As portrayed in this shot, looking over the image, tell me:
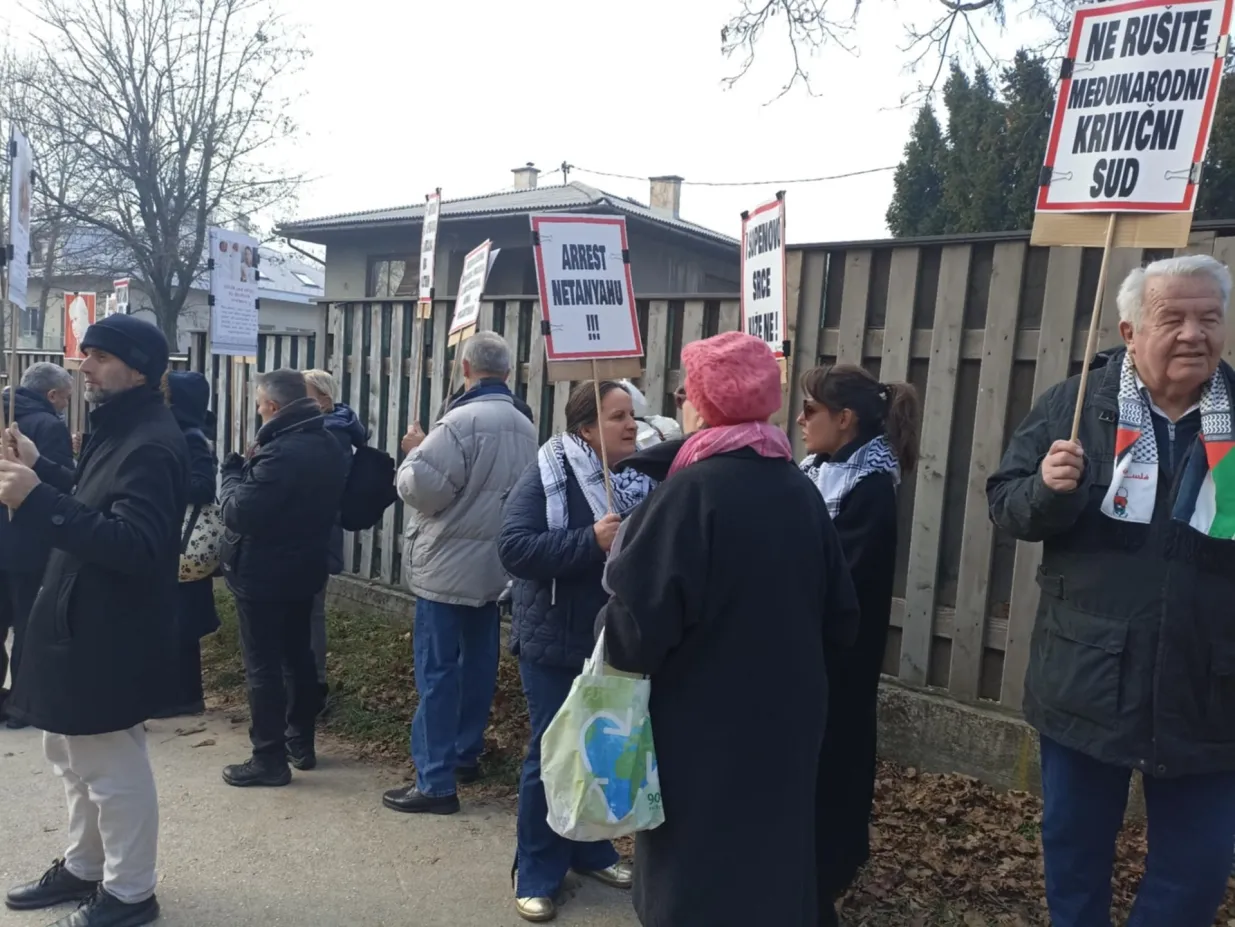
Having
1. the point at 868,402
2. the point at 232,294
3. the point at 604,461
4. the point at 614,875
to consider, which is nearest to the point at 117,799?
the point at 614,875

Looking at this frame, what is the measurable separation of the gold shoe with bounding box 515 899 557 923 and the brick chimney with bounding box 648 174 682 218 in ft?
70.3

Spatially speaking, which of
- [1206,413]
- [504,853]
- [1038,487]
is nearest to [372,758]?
[504,853]

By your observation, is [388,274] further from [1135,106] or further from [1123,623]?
[1123,623]

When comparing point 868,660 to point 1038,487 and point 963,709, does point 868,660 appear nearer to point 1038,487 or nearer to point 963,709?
point 1038,487

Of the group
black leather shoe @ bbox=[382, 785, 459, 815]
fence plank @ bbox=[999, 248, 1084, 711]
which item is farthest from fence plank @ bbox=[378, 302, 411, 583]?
fence plank @ bbox=[999, 248, 1084, 711]

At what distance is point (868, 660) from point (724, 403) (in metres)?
1.16

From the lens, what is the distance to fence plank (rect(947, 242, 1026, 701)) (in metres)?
4.53

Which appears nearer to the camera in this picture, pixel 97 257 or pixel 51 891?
pixel 51 891

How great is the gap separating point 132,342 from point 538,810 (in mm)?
2103

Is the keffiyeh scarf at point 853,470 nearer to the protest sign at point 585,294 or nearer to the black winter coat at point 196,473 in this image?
the protest sign at point 585,294

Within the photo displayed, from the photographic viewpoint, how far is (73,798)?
3479 mm

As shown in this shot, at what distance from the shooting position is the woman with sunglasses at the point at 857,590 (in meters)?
3.11

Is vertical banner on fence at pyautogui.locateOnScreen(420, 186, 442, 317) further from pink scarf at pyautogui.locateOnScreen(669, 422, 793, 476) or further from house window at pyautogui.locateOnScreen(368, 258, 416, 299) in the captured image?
house window at pyautogui.locateOnScreen(368, 258, 416, 299)

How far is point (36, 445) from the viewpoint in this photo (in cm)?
548
